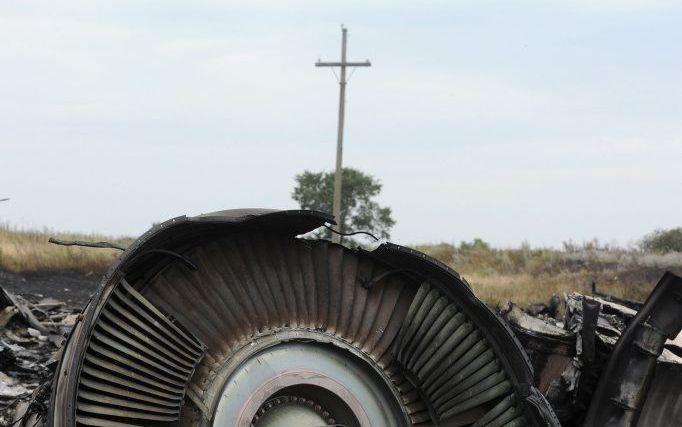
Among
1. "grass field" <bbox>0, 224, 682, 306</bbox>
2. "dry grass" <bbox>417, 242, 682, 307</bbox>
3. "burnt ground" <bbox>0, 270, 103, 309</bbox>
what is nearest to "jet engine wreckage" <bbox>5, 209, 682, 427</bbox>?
"grass field" <bbox>0, 224, 682, 306</bbox>

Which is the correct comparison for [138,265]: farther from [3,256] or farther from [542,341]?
[3,256]

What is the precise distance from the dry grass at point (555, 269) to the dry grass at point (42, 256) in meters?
8.67

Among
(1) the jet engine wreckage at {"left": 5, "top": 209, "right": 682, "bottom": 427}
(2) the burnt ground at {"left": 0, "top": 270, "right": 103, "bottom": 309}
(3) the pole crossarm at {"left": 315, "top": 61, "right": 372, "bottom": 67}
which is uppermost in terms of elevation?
(3) the pole crossarm at {"left": 315, "top": 61, "right": 372, "bottom": 67}

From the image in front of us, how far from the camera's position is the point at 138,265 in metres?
3.84

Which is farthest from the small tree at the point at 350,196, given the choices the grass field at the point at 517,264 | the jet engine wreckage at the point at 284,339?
the jet engine wreckage at the point at 284,339

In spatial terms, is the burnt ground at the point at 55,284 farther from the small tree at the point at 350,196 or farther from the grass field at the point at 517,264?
the small tree at the point at 350,196

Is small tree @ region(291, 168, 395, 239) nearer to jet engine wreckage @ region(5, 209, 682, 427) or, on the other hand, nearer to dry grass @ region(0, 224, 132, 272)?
dry grass @ region(0, 224, 132, 272)

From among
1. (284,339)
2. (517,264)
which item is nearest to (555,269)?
(517,264)

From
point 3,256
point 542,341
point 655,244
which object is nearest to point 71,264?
point 3,256

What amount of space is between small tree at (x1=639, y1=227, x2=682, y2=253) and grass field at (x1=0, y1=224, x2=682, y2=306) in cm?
542

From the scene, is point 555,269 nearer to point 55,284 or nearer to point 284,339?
point 55,284

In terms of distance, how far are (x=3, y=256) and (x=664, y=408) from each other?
19.2 metres

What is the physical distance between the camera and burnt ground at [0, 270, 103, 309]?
18.4 m

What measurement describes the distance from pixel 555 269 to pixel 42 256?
47.7ft
